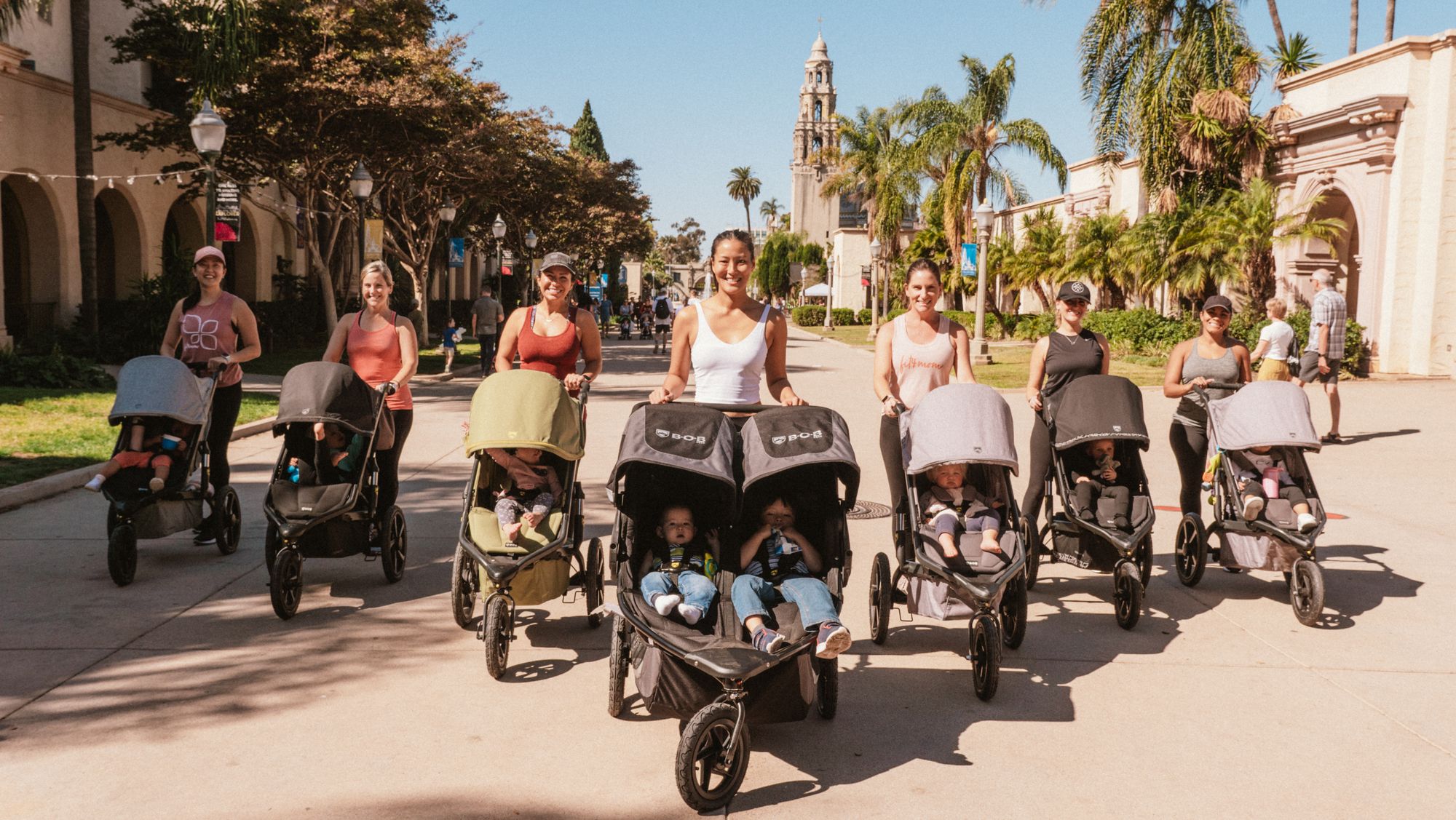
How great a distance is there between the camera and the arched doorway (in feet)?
79.1

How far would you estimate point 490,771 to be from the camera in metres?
4.16

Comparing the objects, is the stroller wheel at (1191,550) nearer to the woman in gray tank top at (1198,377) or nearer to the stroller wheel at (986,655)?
the woman in gray tank top at (1198,377)

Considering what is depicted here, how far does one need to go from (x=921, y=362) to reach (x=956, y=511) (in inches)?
41.5

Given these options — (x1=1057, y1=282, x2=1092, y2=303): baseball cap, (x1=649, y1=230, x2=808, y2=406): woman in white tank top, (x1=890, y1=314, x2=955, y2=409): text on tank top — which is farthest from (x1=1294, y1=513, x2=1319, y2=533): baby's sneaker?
(x1=649, y1=230, x2=808, y2=406): woman in white tank top

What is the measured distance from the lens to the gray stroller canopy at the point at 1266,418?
21.1ft

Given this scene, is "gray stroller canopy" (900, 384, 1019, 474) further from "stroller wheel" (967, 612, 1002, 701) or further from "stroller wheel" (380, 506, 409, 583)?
"stroller wheel" (380, 506, 409, 583)

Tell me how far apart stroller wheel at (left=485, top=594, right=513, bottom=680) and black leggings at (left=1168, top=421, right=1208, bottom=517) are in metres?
4.47

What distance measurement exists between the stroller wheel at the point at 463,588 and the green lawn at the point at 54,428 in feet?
15.5

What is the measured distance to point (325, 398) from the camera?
6.29 metres

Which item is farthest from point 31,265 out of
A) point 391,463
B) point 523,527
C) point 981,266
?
point 523,527

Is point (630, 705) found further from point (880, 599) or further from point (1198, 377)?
point (1198, 377)

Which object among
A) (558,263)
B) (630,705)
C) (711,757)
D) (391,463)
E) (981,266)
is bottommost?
(630,705)

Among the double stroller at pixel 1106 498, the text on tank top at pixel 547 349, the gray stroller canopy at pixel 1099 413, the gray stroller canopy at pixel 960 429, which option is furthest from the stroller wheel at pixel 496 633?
the gray stroller canopy at pixel 1099 413

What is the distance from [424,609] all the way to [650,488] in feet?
6.57
